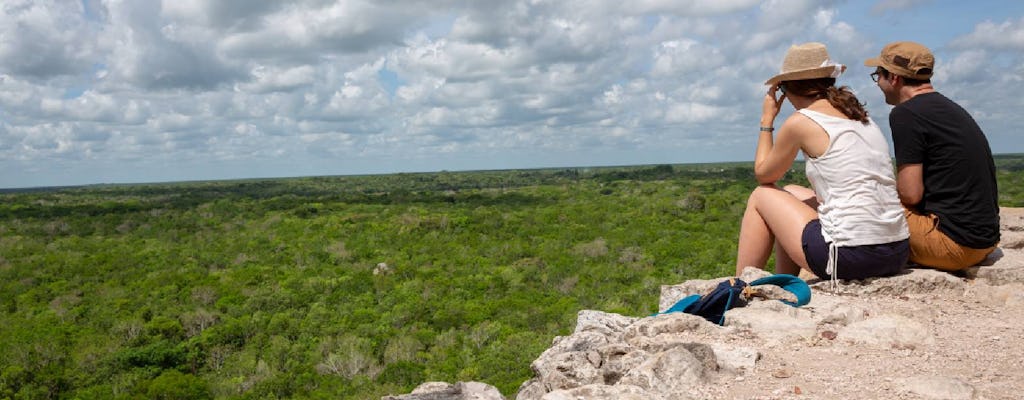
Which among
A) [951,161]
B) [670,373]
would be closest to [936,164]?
[951,161]

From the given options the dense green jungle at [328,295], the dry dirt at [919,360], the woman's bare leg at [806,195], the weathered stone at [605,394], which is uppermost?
the woman's bare leg at [806,195]

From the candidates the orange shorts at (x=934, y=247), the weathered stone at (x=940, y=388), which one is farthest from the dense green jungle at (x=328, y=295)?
the weathered stone at (x=940, y=388)

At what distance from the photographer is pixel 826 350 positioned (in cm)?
290

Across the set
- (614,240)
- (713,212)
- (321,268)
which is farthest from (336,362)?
(713,212)

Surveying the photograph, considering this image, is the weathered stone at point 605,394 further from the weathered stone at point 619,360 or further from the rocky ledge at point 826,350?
the weathered stone at point 619,360

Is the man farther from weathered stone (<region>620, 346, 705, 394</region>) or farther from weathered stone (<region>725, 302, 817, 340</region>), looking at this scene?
weathered stone (<region>620, 346, 705, 394</region>)

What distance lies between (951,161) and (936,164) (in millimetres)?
72

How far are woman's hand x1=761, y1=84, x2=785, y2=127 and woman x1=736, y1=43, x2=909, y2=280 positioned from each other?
0.12m

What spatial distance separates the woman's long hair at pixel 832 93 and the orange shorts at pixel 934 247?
63cm

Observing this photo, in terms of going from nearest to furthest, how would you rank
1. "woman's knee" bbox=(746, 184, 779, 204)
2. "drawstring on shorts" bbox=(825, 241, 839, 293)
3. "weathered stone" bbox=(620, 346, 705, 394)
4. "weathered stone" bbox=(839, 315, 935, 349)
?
1. "weathered stone" bbox=(620, 346, 705, 394)
2. "weathered stone" bbox=(839, 315, 935, 349)
3. "drawstring on shorts" bbox=(825, 241, 839, 293)
4. "woman's knee" bbox=(746, 184, 779, 204)

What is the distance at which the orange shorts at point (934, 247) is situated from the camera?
348 cm

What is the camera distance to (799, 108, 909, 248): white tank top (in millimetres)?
3285

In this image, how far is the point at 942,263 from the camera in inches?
143

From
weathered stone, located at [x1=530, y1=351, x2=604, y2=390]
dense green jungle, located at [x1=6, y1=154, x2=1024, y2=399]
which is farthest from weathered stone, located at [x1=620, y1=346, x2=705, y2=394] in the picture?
dense green jungle, located at [x1=6, y1=154, x2=1024, y2=399]
